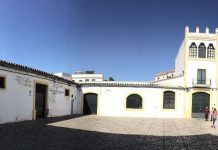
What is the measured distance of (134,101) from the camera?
29.2 metres

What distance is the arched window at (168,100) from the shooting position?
29.3 m

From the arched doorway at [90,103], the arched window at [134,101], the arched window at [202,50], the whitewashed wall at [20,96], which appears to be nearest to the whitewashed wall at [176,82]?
the arched window at [202,50]

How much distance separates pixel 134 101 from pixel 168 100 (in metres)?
3.37

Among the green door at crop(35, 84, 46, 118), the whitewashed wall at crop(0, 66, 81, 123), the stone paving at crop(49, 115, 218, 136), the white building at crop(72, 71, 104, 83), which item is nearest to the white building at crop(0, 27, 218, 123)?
the whitewashed wall at crop(0, 66, 81, 123)

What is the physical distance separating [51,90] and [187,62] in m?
15.0

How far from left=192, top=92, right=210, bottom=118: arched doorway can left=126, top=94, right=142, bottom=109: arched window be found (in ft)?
18.1

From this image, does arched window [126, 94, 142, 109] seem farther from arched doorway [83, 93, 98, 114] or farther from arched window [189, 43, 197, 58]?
arched window [189, 43, 197, 58]

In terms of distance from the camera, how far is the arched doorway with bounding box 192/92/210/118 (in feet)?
98.2

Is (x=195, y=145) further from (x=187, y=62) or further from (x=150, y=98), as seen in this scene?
(x=187, y=62)

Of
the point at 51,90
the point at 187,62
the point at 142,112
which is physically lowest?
the point at 142,112

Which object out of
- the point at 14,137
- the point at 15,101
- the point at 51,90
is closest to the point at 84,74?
the point at 51,90

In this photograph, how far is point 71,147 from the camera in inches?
367

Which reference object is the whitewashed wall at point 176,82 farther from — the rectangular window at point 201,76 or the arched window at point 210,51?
the arched window at point 210,51

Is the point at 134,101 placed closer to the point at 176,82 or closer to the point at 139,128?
the point at 176,82
